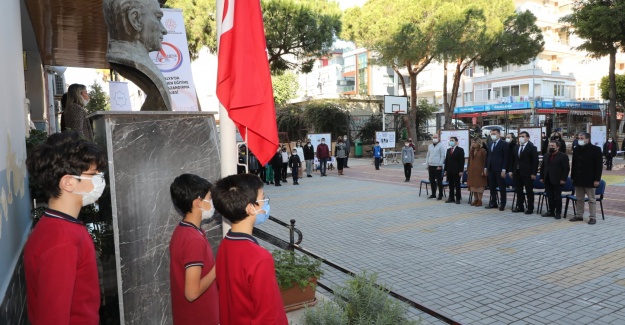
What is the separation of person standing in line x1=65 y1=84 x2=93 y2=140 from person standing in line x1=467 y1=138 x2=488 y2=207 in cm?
981

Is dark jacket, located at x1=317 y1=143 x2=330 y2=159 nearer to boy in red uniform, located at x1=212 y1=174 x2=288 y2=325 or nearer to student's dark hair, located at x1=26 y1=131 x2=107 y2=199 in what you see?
boy in red uniform, located at x1=212 y1=174 x2=288 y2=325

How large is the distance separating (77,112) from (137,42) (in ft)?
5.71

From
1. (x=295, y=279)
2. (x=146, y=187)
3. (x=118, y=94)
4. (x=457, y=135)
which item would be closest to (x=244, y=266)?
(x=146, y=187)

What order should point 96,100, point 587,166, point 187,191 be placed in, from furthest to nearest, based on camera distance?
1. point 96,100
2. point 587,166
3. point 187,191

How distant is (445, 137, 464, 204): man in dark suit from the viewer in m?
12.2

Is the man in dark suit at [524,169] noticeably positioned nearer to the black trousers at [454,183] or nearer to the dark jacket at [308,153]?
the black trousers at [454,183]

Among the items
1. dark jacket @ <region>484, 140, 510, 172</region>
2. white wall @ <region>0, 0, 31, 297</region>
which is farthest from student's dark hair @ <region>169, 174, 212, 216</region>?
dark jacket @ <region>484, 140, 510, 172</region>

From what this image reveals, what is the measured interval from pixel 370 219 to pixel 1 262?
8673 mm

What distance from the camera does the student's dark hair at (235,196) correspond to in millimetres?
2244

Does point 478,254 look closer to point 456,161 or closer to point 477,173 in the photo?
point 477,173

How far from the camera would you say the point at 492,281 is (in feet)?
19.9

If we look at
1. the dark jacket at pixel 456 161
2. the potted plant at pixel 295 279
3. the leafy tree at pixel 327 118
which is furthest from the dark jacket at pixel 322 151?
the potted plant at pixel 295 279

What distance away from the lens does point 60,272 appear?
1875mm

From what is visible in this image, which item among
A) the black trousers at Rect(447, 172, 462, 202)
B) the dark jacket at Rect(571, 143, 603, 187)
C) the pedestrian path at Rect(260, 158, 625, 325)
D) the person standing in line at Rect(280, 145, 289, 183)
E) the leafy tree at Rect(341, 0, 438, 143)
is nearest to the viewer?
the pedestrian path at Rect(260, 158, 625, 325)
